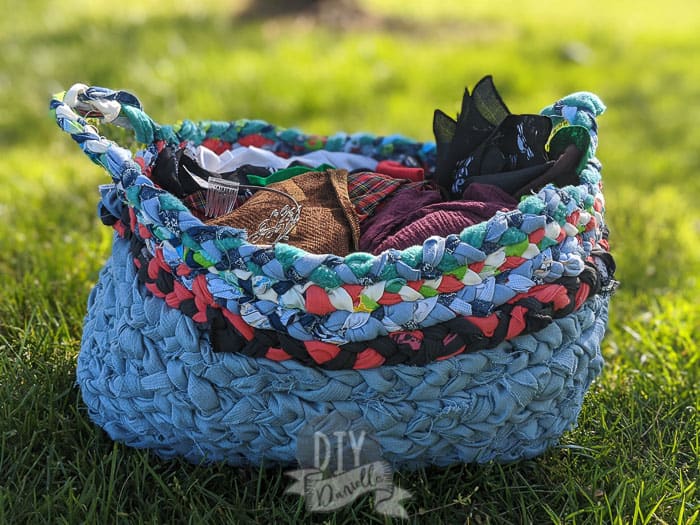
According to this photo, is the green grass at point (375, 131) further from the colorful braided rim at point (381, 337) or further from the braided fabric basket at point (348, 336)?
the colorful braided rim at point (381, 337)

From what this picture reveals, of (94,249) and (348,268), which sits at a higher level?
(348,268)

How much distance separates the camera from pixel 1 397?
1544 millimetres

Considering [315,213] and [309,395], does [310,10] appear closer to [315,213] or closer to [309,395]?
[315,213]

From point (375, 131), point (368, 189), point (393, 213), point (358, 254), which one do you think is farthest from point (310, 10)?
point (358, 254)

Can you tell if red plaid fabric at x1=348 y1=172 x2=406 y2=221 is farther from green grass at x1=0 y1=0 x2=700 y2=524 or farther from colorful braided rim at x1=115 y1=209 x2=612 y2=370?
green grass at x1=0 y1=0 x2=700 y2=524

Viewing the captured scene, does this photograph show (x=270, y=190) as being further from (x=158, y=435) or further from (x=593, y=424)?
(x=593, y=424)

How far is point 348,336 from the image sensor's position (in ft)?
4.15

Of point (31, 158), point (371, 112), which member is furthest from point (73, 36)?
point (371, 112)

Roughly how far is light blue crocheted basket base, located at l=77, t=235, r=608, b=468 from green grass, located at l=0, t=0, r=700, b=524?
0.07 metres

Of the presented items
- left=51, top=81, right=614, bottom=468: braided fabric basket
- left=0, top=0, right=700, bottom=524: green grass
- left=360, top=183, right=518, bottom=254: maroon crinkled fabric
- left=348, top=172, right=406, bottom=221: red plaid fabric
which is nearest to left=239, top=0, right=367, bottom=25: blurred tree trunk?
left=0, top=0, right=700, bottom=524: green grass

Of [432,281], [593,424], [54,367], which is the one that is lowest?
[593,424]

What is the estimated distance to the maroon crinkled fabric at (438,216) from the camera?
1.48 metres

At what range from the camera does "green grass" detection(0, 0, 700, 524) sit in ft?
4.62

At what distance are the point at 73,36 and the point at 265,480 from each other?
12.6 ft
